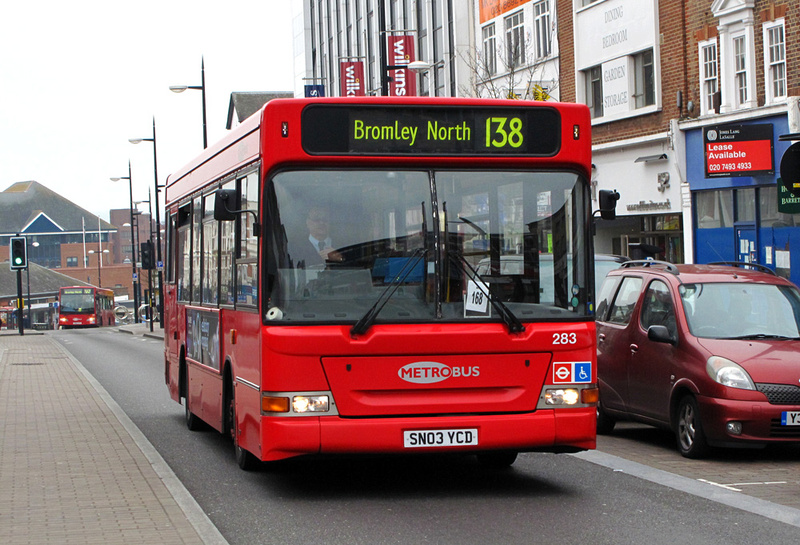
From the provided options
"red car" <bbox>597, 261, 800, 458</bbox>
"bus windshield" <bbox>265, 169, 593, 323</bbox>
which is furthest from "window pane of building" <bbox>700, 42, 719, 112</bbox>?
"bus windshield" <bbox>265, 169, 593, 323</bbox>

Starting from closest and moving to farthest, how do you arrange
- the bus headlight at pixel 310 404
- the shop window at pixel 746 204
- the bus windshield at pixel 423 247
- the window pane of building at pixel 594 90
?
the bus headlight at pixel 310 404
the bus windshield at pixel 423 247
the shop window at pixel 746 204
the window pane of building at pixel 594 90

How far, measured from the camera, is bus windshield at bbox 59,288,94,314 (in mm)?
83188

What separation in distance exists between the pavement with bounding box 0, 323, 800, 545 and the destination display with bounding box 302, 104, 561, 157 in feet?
8.89

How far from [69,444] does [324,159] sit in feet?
16.0

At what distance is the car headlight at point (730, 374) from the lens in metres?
10.5

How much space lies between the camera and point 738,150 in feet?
87.5

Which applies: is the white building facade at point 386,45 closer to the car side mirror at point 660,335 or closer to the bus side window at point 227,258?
the car side mirror at point 660,335

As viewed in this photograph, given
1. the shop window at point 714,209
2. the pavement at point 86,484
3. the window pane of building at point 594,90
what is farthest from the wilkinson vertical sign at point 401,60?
the pavement at point 86,484

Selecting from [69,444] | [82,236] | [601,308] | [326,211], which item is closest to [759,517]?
[326,211]

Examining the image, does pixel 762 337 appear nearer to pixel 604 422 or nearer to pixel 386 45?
pixel 604 422

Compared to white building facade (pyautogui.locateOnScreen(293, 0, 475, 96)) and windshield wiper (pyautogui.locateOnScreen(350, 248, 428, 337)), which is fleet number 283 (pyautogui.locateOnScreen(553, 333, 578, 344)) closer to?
windshield wiper (pyautogui.locateOnScreen(350, 248, 428, 337))

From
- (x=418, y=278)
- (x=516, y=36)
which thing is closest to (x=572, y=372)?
(x=418, y=278)

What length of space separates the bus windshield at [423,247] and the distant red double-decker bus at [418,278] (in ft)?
0.04

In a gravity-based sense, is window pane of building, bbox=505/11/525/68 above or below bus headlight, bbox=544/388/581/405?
above
